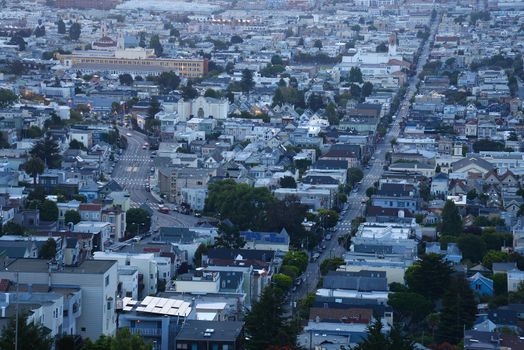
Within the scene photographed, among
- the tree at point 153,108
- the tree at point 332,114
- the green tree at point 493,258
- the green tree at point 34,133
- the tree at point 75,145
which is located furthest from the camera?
the tree at point 332,114

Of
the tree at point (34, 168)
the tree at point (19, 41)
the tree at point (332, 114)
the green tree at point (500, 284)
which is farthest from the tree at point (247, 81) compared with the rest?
the green tree at point (500, 284)

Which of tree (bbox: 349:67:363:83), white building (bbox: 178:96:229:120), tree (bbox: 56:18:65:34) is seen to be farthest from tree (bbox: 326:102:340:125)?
tree (bbox: 56:18:65:34)

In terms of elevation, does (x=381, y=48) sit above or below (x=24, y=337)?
below

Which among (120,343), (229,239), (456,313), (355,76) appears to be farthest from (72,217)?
(355,76)

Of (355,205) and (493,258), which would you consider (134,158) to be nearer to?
(355,205)

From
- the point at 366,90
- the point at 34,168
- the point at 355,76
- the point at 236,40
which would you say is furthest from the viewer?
the point at 236,40

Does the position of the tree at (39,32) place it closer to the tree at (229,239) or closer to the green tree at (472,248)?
the tree at (229,239)

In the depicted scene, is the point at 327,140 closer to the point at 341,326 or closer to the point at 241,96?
the point at 241,96
